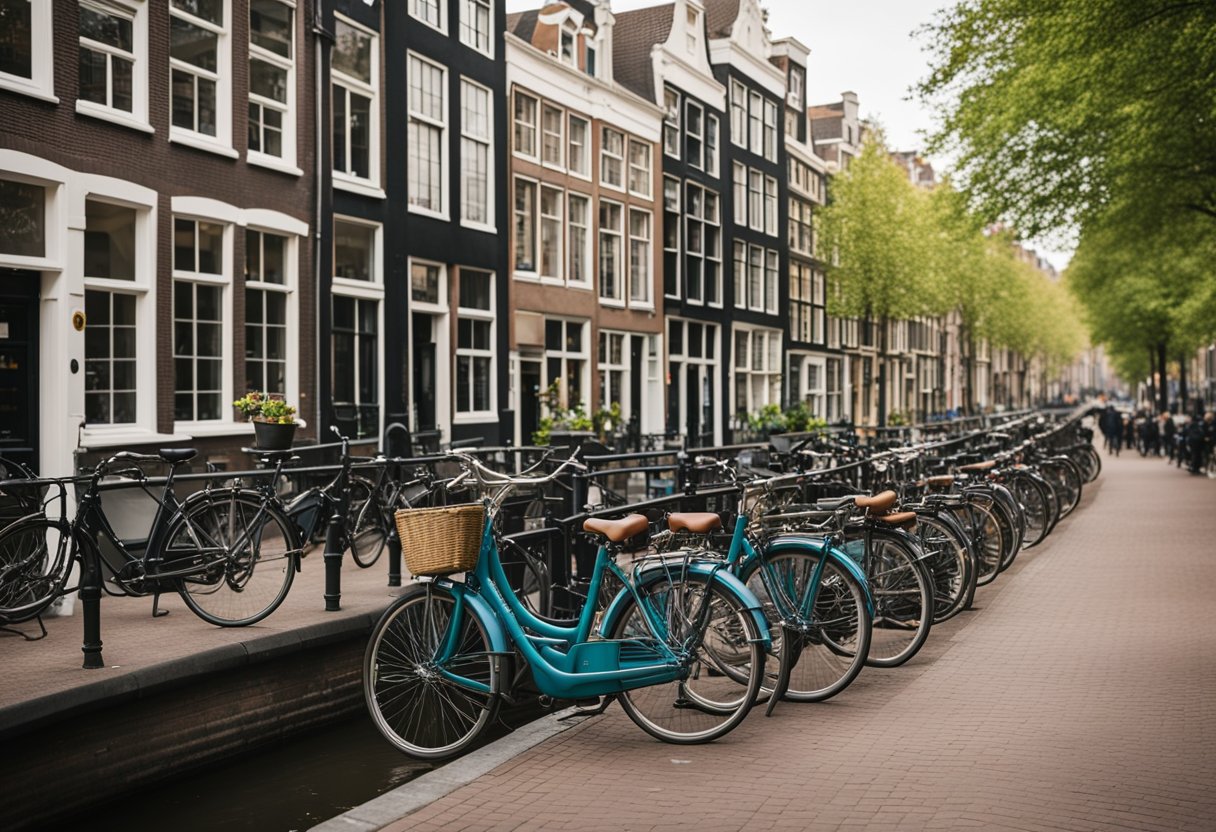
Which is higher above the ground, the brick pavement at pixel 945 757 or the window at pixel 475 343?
the window at pixel 475 343

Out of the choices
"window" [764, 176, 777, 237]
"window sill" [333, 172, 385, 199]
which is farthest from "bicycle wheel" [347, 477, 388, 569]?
"window" [764, 176, 777, 237]

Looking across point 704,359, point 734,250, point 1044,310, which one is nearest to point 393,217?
point 704,359

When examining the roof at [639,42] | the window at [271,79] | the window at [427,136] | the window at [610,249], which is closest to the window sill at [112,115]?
the window at [271,79]

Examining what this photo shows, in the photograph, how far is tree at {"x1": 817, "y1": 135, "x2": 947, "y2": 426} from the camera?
4447 centimetres

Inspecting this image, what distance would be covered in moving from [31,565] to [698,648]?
4.42 metres

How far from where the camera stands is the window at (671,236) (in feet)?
108

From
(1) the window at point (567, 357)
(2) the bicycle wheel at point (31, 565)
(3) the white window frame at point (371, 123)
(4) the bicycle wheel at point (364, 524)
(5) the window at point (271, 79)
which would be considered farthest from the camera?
(1) the window at point (567, 357)

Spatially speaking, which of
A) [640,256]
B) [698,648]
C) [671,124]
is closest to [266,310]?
[698,648]

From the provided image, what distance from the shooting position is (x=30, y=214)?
12.5 metres

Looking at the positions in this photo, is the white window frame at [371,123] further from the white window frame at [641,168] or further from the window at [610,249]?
the white window frame at [641,168]

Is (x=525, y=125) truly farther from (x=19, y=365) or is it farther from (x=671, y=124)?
(x=19, y=365)

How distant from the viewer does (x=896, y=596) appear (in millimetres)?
7855

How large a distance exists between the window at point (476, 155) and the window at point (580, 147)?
4.23 meters

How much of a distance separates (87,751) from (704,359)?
3015 centimetres
